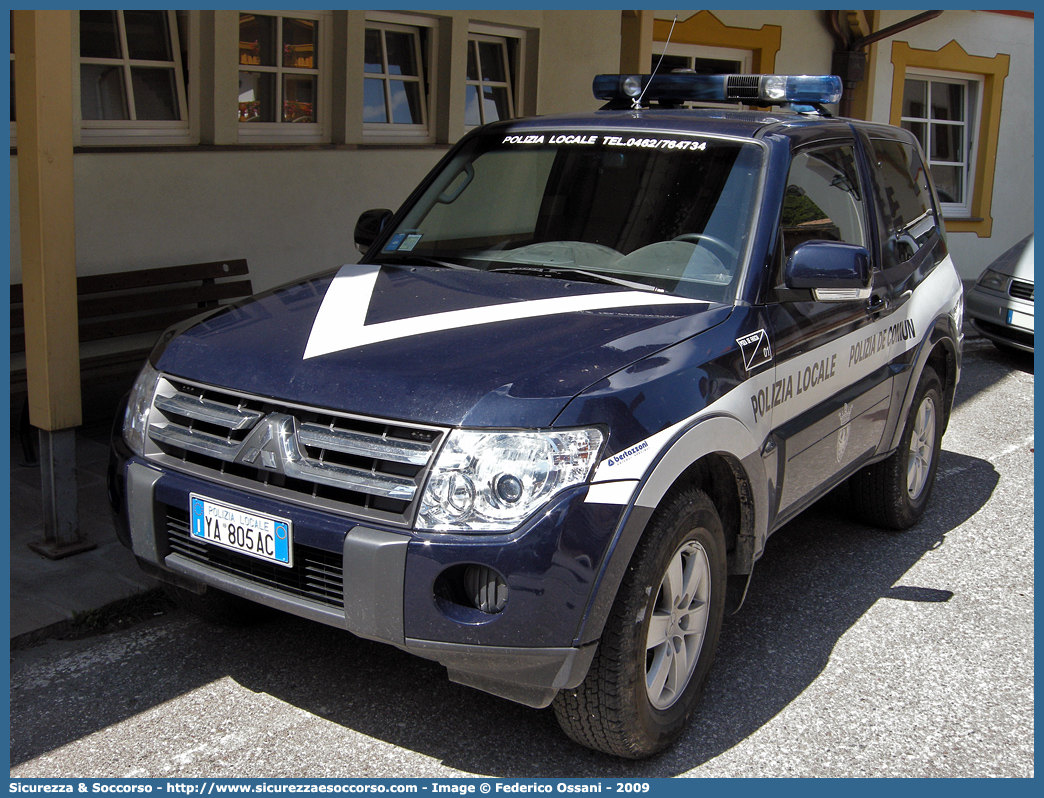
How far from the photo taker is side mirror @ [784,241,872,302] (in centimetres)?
355

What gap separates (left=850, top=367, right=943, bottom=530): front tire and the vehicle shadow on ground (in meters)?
0.65

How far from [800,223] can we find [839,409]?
73cm

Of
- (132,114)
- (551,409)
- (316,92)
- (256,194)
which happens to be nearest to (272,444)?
(551,409)

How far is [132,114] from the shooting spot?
6727 mm

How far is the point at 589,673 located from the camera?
9.51 feet

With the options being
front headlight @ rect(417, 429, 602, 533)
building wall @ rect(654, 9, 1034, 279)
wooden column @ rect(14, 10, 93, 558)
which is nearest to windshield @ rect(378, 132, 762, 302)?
front headlight @ rect(417, 429, 602, 533)

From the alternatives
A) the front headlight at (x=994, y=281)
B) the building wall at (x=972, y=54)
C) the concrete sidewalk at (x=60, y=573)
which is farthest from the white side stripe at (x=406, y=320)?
the building wall at (x=972, y=54)

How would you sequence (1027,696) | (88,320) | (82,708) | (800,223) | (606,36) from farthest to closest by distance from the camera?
(606,36) < (88,320) < (800,223) < (1027,696) < (82,708)

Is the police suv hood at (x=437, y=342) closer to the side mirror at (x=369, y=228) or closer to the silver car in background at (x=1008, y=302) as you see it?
the side mirror at (x=369, y=228)

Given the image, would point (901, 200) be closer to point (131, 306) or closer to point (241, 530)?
point (241, 530)

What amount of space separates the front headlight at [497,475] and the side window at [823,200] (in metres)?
1.51

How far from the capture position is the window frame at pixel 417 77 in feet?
27.0

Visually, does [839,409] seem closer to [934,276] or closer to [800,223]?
[800,223]
